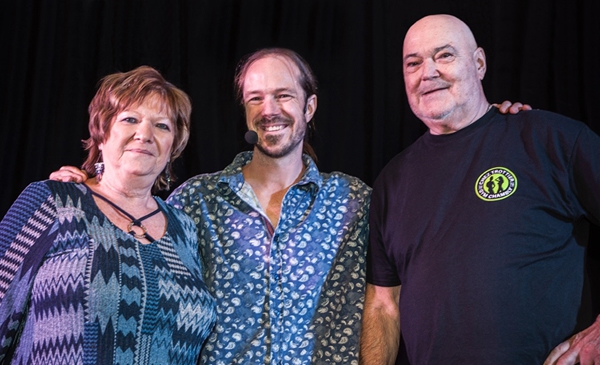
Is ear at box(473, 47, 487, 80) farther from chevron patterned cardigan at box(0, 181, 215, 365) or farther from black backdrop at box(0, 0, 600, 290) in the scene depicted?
chevron patterned cardigan at box(0, 181, 215, 365)

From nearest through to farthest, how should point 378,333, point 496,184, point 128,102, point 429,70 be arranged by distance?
point 496,184 → point 128,102 → point 429,70 → point 378,333

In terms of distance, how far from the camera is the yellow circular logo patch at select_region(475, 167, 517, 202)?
2.14 meters

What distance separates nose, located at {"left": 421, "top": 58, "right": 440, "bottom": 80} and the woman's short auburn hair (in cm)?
84

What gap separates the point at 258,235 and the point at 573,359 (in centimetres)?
110

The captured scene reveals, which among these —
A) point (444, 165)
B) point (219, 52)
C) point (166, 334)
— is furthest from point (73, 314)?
point (219, 52)

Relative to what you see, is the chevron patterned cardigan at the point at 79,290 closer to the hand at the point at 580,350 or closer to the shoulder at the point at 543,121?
the hand at the point at 580,350

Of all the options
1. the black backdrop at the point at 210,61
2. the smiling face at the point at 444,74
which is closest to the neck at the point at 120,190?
the black backdrop at the point at 210,61

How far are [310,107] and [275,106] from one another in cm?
20

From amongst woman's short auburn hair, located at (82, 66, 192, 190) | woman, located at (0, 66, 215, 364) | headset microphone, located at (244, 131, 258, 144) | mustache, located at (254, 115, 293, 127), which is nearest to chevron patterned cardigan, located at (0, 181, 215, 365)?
woman, located at (0, 66, 215, 364)

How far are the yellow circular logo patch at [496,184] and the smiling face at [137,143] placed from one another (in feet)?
3.44

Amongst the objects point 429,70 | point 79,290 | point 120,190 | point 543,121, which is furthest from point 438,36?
point 79,290

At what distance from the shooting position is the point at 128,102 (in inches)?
89.4

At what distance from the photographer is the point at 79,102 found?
3170mm

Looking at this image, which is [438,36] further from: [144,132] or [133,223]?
[133,223]
